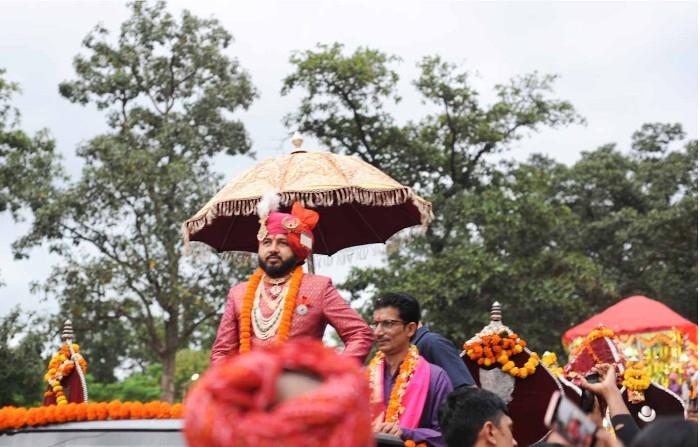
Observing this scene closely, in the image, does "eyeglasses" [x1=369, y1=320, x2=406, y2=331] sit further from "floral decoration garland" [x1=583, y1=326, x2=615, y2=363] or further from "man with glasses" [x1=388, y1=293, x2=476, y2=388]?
"floral decoration garland" [x1=583, y1=326, x2=615, y2=363]

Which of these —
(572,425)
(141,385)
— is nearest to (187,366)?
(141,385)

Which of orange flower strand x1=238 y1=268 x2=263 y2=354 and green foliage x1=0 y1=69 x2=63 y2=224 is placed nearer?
orange flower strand x1=238 y1=268 x2=263 y2=354

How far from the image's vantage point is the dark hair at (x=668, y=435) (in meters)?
2.50

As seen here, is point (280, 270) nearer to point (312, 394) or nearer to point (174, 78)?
point (312, 394)

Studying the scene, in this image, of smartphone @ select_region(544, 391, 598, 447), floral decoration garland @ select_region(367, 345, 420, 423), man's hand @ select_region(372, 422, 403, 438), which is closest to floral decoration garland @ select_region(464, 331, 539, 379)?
floral decoration garland @ select_region(367, 345, 420, 423)

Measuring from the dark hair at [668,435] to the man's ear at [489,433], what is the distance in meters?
1.55

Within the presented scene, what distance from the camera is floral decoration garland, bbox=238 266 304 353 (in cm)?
568

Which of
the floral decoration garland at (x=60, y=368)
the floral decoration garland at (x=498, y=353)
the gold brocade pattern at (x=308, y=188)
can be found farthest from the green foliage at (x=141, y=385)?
the floral decoration garland at (x=498, y=353)

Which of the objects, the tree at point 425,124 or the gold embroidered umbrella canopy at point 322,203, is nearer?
the gold embroidered umbrella canopy at point 322,203

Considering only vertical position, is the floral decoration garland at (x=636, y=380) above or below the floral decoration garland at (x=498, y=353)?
below

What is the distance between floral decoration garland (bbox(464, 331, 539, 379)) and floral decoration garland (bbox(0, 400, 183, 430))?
10.7ft

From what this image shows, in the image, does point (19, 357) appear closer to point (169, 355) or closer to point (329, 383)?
point (169, 355)

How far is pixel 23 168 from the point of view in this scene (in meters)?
21.1

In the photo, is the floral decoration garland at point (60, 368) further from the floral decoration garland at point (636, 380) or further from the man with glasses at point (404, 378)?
the floral decoration garland at point (636, 380)
